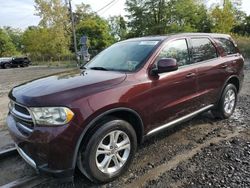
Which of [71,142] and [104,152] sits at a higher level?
[71,142]

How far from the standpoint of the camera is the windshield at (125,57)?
3.91 m

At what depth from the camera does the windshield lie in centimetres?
391

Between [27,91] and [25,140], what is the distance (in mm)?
605

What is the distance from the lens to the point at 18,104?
3229 mm

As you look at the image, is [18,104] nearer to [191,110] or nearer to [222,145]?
[191,110]

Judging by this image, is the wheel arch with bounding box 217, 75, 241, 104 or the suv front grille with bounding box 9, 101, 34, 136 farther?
the wheel arch with bounding box 217, 75, 241, 104

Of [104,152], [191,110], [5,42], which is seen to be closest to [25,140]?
[104,152]

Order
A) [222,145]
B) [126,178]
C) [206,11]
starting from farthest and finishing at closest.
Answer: [206,11] < [222,145] < [126,178]

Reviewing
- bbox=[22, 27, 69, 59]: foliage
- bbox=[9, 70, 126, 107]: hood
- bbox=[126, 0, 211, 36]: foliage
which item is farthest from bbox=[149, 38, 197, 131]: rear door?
A: bbox=[22, 27, 69, 59]: foliage

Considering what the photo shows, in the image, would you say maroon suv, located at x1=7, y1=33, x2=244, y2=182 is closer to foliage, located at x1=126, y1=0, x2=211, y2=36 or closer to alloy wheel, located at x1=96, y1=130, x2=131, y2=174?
alloy wheel, located at x1=96, y1=130, x2=131, y2=174

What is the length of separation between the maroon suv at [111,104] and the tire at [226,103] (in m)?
0.46

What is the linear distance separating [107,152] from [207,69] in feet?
8.00

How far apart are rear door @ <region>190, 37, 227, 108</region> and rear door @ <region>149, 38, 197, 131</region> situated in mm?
190

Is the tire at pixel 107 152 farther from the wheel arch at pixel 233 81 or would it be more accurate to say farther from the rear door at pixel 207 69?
the wheel arch at pixel 233 81
